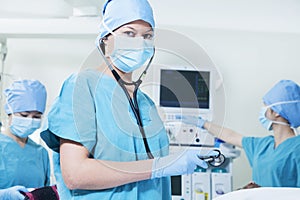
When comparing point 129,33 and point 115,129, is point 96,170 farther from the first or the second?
point 129,33

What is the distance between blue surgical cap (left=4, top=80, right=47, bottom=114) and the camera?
2346 mm

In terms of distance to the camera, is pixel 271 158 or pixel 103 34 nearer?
pixel 103 34

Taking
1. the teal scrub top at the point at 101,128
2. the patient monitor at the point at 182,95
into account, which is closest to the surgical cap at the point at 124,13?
the teal scrub top at the point at 101,128

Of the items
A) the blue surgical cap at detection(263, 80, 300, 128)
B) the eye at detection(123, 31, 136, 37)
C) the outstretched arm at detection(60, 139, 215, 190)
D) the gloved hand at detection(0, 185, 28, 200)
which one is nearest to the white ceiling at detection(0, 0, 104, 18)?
the gloved hand at detection(0, 185, 28, 200)

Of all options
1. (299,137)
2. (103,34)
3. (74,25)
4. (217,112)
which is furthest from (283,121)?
(103,34)

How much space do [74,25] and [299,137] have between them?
4.95 feet

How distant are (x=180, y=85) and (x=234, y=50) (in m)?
0.84

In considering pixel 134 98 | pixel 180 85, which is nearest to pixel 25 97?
pixel 180 85

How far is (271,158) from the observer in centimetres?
235

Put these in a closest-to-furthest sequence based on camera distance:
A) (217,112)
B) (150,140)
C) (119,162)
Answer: (119,162) < (150,140) < (217,112)

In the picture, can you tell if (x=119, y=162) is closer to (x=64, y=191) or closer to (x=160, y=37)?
(x=64, y=191)

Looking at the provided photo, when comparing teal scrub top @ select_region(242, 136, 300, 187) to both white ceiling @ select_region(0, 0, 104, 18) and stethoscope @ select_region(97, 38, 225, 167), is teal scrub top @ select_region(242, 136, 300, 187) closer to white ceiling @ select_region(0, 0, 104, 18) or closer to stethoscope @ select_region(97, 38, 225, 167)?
stethoscope @ select_region(97, 38, 225, 167)

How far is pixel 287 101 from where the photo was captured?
2.41m

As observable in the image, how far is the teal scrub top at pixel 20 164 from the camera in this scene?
229 cm
